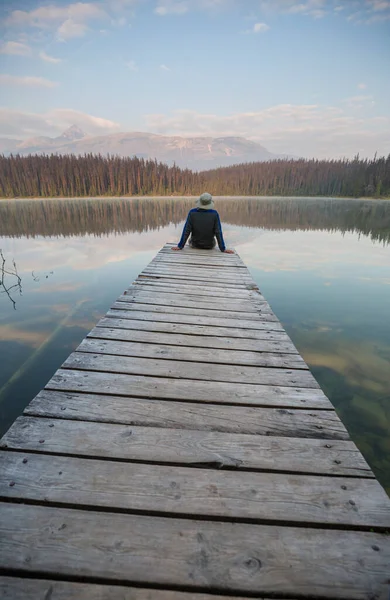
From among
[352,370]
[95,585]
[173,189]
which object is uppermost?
[173,189]

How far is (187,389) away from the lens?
8.07ft

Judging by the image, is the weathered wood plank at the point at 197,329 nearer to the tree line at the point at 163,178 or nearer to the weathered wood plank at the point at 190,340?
the weathered wood plank at the point at 190,340

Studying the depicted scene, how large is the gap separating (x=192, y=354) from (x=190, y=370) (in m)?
0.31

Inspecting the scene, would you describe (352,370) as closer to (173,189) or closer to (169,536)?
(169,536)

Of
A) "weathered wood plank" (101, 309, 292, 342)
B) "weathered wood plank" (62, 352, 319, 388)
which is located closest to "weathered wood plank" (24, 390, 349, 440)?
"weathered wood plank" (62, 352, 319, 388)

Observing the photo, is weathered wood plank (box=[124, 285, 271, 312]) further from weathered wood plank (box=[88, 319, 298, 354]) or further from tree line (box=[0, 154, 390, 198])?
tree line (box=[0, 154, 390, 198])

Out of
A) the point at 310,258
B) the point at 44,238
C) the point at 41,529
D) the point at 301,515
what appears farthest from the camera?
the point at 44,238

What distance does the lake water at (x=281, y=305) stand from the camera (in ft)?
12.0

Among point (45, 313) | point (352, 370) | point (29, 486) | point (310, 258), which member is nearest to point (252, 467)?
point (29, 486)

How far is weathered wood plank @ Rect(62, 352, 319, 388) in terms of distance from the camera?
2.63 meters

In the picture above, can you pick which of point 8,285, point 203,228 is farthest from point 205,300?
point 8,285

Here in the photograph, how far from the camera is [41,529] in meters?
1.37

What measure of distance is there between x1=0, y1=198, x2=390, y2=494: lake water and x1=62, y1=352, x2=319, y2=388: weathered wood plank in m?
1.09

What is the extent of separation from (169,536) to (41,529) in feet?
1.93
